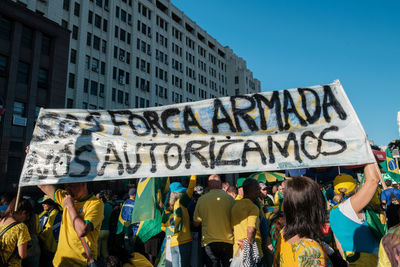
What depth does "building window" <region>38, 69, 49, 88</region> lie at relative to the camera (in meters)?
24.7

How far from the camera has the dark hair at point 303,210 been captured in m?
2.14

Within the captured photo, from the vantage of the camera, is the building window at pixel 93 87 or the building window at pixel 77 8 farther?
the building window at pixel 93 87

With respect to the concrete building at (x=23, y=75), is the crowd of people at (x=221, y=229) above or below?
below

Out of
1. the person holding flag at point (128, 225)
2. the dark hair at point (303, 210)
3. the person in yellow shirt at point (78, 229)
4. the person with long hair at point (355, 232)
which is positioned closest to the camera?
the dark hair at point (303, 210)

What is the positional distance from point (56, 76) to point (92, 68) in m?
6.60

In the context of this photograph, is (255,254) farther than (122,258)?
Yes

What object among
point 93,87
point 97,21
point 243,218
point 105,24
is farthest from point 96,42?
point 243,218

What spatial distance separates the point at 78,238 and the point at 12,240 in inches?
36.3

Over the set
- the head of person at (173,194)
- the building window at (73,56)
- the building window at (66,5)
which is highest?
the building window at (66,5)

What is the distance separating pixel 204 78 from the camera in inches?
2004

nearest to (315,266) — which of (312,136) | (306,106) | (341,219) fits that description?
(341,219)

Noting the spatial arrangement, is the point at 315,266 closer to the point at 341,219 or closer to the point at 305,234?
the point at 305,234

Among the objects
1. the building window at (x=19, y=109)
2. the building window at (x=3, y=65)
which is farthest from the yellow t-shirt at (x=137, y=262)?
the building window at (x=3, y=65)

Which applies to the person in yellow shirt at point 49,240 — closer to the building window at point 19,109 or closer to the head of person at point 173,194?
the head of person at point 173,194
